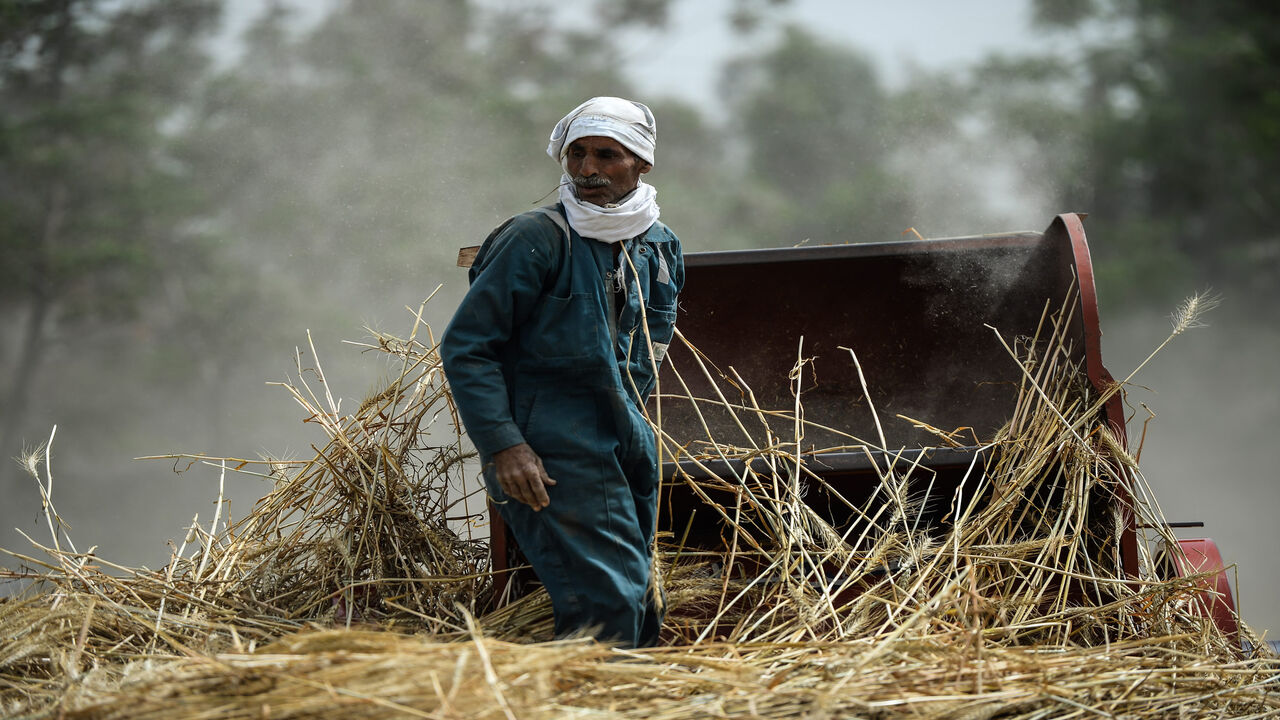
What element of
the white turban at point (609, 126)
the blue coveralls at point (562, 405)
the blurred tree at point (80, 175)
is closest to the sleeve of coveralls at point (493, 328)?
the blue coveralls at point (562, 405)

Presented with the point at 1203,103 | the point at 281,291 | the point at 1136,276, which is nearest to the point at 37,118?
the point at 281,291

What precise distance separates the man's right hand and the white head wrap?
52 centimetres

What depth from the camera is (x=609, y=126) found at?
233cm

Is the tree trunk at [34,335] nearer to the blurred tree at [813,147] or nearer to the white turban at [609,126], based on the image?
the blurred tree at [813,147]

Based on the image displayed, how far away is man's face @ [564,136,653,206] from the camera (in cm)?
235

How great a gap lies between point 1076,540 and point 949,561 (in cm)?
31

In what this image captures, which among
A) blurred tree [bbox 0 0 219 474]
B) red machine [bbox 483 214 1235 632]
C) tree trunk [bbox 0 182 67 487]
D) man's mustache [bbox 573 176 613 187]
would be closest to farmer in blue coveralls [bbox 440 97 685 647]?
man's mustache [bbox 573 176 613 187]

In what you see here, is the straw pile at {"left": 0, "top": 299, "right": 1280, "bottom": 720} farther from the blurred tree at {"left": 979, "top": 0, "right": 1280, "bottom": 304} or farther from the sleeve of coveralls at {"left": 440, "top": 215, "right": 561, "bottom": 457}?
the blurred tree at {"left": 979, "top": 0, "right": 1280, "bottom": 304}

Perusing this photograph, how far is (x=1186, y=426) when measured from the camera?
33.4 ft

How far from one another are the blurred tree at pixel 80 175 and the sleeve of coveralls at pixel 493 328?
25.6 ft

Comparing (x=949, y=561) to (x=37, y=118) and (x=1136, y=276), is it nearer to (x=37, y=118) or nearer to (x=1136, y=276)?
Result: (x=1136, y=276)

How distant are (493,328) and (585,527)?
18.6 inches

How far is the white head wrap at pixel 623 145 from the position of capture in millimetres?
2322

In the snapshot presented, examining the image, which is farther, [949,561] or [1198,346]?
[1198,346]
